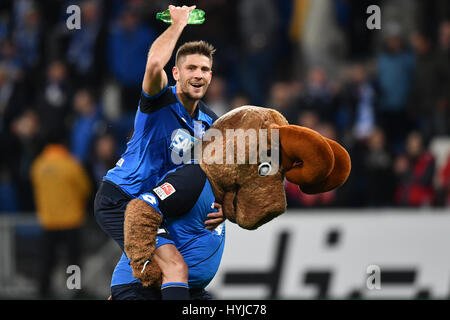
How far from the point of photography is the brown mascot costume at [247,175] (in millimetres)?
4266

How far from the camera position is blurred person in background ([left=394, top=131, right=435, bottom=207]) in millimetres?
9633

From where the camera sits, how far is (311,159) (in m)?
4.17

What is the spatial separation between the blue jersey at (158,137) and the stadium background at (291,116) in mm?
4229

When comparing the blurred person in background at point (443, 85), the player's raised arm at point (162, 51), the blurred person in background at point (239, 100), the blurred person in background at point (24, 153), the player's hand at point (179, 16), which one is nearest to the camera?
the player's raised arm at point (162, 51)

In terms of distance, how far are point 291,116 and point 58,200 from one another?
2.97 metres

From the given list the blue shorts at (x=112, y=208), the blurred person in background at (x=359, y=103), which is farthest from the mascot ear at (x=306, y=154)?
the blurred person in background at (x=359, y=103)

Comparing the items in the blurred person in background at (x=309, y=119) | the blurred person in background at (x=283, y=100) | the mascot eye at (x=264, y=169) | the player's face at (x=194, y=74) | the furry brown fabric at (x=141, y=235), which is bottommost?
the furry brown fabric at (x=141, y=235)

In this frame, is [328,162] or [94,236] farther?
[94,236]

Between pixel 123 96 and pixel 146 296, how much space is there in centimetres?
628

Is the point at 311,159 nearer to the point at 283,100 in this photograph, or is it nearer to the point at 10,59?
the point at 283,100

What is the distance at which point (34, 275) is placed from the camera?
9906 millimetres

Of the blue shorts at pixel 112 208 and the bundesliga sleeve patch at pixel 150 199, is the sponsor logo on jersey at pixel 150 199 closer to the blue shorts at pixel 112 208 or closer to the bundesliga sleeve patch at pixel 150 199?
the bundesliga sleeve patch at pixel 150 199

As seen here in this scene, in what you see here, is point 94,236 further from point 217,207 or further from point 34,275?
point 217,207
